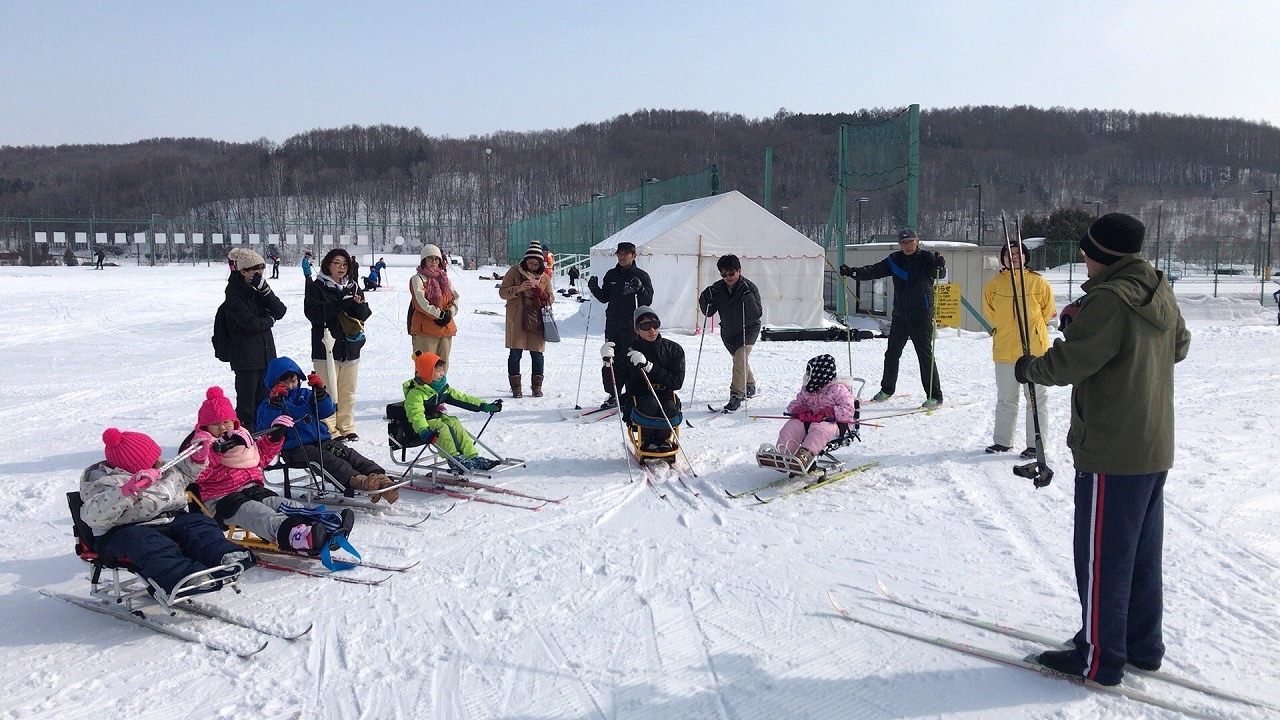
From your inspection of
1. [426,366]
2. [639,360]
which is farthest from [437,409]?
[639,360]

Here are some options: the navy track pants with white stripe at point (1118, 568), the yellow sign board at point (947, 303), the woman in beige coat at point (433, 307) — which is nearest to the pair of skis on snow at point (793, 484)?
the navy track pants with white stripe at point (1118, 568)

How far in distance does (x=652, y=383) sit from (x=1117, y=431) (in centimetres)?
346

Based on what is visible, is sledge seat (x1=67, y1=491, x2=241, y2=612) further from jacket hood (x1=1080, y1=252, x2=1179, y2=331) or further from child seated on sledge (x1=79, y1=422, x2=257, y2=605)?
jacket hood (x1=1080, y1=252, x2=1179, y2=331)

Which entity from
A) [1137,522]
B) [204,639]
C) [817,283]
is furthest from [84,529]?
[817,283]

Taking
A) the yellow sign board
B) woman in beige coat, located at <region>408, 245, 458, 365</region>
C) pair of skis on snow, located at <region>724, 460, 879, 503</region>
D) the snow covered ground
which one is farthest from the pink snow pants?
the yellow sign board

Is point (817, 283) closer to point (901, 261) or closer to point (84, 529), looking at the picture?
point (901, 261)

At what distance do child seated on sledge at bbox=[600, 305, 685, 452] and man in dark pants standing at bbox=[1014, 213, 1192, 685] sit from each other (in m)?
3.18

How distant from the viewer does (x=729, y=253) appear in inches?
581

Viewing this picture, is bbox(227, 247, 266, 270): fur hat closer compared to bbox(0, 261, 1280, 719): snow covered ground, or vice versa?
bbox(0, 261, 1280, 719): snow covered ground

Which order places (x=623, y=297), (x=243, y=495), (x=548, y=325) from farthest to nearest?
(x=548, y=325)
(x=623, y=297)
(x=243, y=495)

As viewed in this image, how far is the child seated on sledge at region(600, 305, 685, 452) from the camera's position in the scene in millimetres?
5762

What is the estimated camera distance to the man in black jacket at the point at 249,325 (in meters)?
5.80

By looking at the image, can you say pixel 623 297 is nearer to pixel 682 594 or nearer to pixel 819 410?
pixel 819 410

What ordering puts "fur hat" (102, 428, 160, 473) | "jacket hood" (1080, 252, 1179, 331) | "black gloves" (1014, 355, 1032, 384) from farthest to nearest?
"fur hat" (102, 428, 160, 473)
"black gloves" (1014, 355, 1032, 384)
"jacket hood" (1080, 252, 1179, 331)
